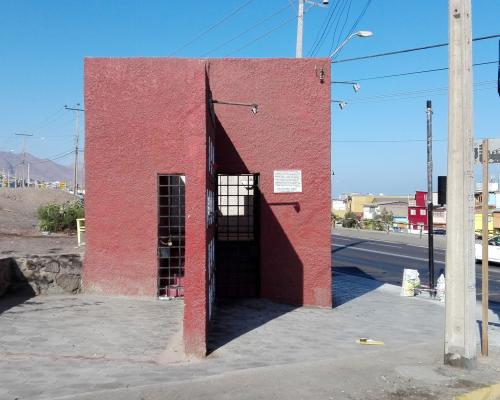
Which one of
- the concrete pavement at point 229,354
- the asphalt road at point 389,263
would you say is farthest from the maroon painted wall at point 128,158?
the asphalt road at point 389,263

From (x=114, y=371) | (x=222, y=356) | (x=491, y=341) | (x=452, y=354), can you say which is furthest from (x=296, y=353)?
(x=491, y=341)

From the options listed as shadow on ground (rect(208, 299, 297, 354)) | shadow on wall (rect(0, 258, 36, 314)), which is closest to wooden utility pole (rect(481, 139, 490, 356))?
shadow on ground (rect(208, 299, 297, 354))

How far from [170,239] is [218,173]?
179 cm

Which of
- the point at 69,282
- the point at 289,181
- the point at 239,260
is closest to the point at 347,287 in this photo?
the point at 239,260

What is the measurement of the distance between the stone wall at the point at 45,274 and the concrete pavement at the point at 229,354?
38cm

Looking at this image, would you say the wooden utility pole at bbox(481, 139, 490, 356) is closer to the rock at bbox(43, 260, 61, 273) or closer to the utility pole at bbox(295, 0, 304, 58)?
the rock at bbox(43, 260, 61, 273)

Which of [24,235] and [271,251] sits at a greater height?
[24,235]

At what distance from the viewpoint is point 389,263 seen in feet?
81.3

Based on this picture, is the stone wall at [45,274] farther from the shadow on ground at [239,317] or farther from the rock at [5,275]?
the shadow on ground at [239,317]

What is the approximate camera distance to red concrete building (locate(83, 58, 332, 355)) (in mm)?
11133

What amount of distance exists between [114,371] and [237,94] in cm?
712

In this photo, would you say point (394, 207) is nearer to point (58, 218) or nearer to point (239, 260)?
point (58, 218)

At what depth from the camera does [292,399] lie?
5.58 m

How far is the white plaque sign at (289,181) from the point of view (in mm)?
11930
